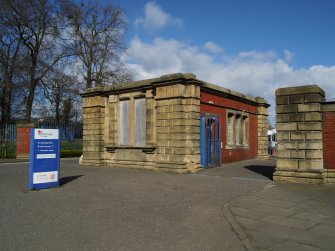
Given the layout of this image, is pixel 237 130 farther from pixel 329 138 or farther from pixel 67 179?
pixel 67 179

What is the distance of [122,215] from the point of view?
6656 mm

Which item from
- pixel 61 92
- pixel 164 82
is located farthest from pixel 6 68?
pixel 164 82

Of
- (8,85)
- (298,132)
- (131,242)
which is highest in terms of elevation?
(8,85)

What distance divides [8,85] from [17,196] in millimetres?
22968

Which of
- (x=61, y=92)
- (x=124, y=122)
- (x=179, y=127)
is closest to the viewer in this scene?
(x=179, y=127)

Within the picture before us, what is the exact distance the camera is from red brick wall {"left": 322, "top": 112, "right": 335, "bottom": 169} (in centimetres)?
1025

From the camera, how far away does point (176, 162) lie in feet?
44.8

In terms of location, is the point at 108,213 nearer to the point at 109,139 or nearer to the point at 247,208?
the point at 247,208

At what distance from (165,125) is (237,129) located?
6.56 metres

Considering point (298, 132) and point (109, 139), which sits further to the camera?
A: point (109, 139)

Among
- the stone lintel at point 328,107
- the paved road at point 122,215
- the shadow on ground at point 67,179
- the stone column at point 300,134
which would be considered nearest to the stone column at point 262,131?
the paved road at point 122,215

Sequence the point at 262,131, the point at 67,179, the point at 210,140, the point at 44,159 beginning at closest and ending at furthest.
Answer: the point at 44,159
the point at 67,179
the point at 210,140
the point at 262,131

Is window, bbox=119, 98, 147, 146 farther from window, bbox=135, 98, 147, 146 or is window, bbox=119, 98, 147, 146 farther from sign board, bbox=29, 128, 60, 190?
sign board, bbox=29, 128, 60, 190

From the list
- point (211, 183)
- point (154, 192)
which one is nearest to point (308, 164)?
point (211, 183)
